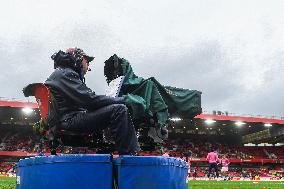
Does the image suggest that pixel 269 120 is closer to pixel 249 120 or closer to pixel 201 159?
pixel 249 120

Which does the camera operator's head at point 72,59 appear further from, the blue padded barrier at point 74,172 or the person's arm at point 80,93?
the blue padded barrier at point 74,172

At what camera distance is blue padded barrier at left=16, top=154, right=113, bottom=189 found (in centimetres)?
316

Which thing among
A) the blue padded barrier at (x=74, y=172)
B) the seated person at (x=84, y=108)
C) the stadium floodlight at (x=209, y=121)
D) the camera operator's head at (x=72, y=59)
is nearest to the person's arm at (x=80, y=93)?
the seated person at (x=84, y=108)

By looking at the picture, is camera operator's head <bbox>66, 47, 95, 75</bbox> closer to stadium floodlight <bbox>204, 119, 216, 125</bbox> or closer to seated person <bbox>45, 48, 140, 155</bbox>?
seated person <bbox>45, 48, 140, 155</bbox>

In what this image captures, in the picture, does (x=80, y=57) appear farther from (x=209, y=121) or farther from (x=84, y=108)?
(x=209, y=121)

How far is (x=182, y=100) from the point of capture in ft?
15.7

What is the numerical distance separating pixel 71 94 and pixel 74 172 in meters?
0.77

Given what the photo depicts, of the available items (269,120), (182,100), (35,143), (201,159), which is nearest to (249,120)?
(269,120)

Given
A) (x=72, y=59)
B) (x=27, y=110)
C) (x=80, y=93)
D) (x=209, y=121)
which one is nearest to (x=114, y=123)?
(x=80, y=93)

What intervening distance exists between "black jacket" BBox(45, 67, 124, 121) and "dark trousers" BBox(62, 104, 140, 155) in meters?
0.08

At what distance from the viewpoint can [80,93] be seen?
3.55 m

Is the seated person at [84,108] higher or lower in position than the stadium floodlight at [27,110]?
lower

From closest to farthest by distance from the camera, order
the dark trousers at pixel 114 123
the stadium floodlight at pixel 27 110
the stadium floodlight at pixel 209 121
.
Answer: the dark trousers at pixel 114 123 < the stadium floodlight at pixel 27 110 < the stadium floodlight at pixel 209 121

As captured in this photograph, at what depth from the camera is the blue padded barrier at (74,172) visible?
124 inches
